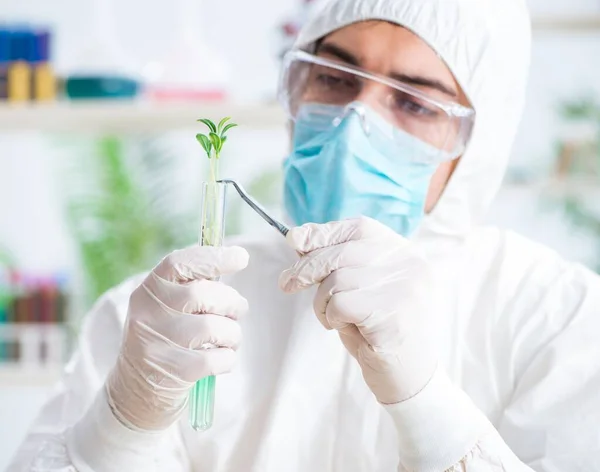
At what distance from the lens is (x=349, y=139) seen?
4.43 ft

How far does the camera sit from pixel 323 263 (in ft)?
3.60

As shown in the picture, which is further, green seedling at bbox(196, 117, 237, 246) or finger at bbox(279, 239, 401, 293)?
finger at bbox(279, 239, 401, 293)

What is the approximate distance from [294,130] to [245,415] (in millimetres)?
479

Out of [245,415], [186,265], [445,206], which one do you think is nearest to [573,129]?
[445,206]

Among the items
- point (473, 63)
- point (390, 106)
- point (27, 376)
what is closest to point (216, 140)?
point (390, 106)

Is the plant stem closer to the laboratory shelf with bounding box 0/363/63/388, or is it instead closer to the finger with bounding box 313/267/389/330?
the finger with bounding box 313/267/389/330

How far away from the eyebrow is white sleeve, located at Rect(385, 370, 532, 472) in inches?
20.6

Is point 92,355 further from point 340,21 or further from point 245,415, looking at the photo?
point 340,21

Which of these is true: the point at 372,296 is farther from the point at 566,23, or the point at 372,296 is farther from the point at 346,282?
the point at 566,23

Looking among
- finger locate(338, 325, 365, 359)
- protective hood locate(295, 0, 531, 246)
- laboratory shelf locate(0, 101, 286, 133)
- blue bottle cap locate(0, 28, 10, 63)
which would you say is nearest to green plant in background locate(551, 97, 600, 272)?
laboratory shelf locate(0, 101, 286, 133)

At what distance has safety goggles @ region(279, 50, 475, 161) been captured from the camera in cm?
141

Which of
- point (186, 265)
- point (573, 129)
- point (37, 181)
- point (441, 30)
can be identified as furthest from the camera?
point (37, 181)

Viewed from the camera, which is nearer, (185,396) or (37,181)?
(185,396)

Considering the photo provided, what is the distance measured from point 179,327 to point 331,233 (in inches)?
8.9
